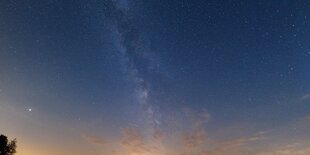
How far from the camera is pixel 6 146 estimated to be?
68.1m

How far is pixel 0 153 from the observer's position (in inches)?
2645

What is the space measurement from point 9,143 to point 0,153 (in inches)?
113

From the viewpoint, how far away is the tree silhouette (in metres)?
67.4

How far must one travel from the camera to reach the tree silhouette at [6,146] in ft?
221

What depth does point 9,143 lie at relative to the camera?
226 feet
